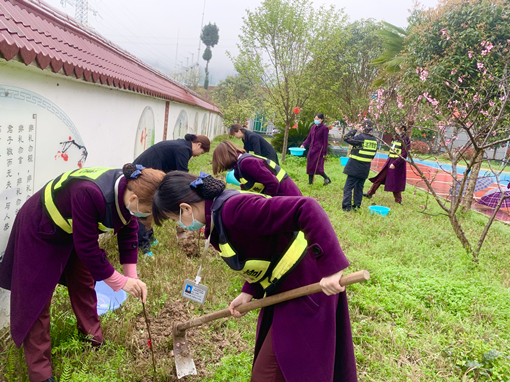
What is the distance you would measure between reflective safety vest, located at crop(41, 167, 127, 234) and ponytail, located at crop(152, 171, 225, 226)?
400 millimetres

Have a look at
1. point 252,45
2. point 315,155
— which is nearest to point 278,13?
point 252,45

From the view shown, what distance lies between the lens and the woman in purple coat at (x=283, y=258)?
4.66ft

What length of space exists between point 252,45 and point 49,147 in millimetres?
11115

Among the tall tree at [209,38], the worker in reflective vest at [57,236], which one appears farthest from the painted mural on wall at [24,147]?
the tall tree at [209,38]

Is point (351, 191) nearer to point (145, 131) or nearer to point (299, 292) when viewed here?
point (145, 131)

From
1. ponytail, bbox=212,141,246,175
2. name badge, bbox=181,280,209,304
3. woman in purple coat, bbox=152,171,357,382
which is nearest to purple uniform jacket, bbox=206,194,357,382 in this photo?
woman in purple coat, bbox=152,171,357,382

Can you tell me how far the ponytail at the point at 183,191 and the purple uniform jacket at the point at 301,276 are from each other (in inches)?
2.7

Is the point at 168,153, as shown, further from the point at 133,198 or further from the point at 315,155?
the point at 315,155

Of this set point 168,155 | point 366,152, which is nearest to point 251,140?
point 168,155

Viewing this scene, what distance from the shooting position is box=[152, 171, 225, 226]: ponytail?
1.62m

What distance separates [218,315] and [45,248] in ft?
3.56

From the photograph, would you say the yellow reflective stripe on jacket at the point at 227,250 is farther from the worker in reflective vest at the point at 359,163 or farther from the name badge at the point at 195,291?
the worker in reflective vest at the point at 359,163

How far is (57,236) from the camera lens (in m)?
2.01

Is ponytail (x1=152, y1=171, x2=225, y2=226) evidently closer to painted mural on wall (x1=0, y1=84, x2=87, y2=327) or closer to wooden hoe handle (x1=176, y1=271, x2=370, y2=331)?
wooden hoe handle (x1=176, y1=271, x2=370, y2=331)
